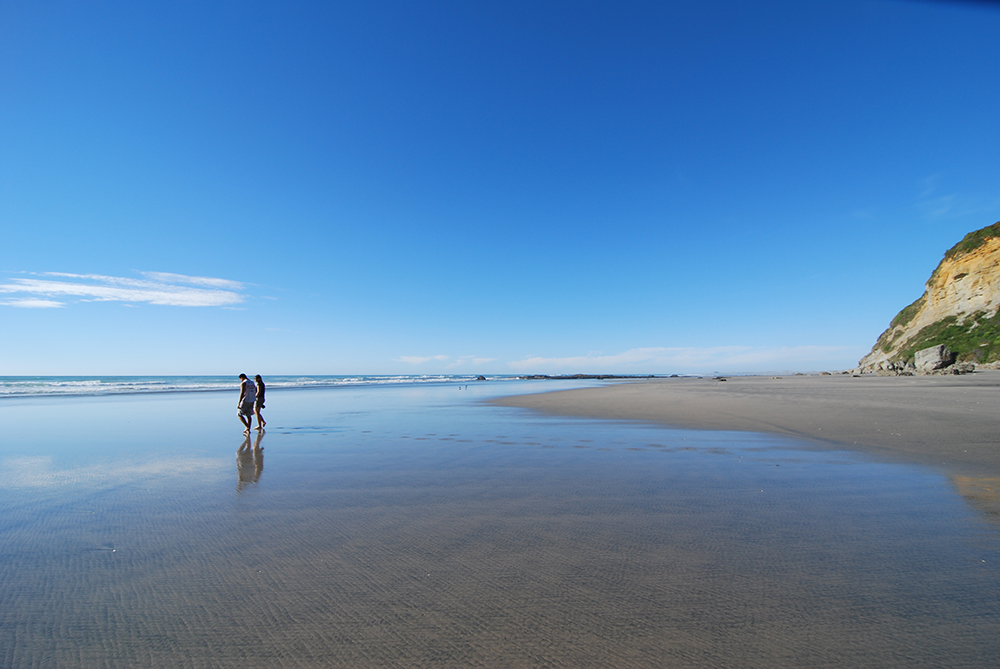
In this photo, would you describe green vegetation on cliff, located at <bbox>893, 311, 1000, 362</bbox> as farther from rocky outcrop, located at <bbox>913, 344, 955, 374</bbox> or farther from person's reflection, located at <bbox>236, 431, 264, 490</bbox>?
person's reflection, located at <bbox>236, 431, 264, 490</bbox>

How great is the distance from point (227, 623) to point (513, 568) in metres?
2.13

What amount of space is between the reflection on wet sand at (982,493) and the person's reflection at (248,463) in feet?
31.7

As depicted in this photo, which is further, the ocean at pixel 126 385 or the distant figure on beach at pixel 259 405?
the ocean at pixel 126 385

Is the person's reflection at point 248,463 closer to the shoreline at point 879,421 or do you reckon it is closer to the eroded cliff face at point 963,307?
the shoreline at point 879,421

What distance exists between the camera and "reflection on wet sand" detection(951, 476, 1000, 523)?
5.03 m

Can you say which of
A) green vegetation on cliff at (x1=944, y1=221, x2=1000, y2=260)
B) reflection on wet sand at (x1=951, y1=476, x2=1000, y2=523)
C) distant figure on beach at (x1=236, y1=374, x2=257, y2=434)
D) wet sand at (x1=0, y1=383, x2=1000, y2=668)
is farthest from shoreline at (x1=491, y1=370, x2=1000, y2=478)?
green vegetation on cliff at (x1=944, y1=221, x2=1000, y2=260)

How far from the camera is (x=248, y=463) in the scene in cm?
873

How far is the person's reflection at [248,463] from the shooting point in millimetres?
7355

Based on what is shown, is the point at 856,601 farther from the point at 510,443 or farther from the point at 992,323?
the point at 992,323

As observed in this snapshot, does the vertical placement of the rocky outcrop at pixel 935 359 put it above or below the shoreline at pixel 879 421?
above

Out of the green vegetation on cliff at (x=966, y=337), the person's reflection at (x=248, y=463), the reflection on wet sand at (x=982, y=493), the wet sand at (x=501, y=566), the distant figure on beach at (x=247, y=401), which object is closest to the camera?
the wet sand at (x=501, y=566)

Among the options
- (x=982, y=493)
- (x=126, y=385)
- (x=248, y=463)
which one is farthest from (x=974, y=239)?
(x=126, y=385)

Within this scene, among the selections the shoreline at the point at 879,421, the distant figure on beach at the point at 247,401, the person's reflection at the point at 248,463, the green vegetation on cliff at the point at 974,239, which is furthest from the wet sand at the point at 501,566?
the green vegetation on cliff at the point at 974,239

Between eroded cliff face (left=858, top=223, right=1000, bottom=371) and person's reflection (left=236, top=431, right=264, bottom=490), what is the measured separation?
49.4 m
